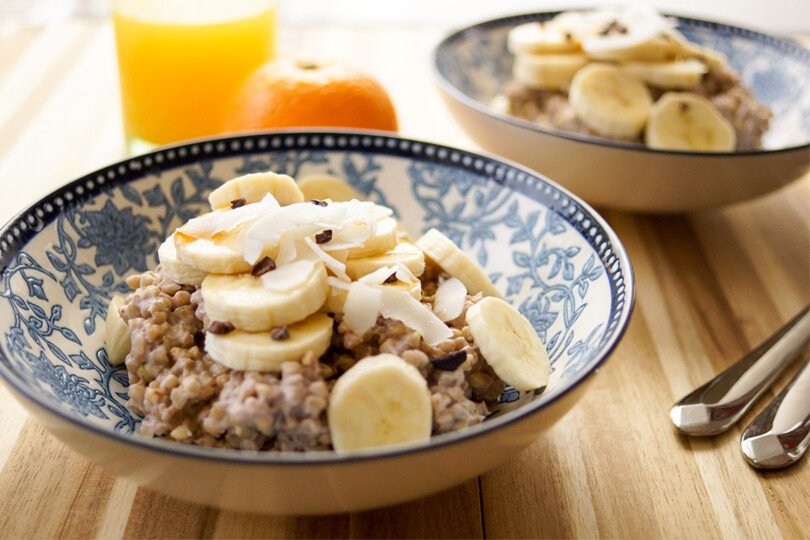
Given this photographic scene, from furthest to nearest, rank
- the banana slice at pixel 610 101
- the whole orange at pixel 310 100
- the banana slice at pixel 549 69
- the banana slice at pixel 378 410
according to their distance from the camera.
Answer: the banana slice at pixel 549 69
the banana slice at pixel 610 101
the whole orange at pixel 310 100
the banana slice at pixel 378 410

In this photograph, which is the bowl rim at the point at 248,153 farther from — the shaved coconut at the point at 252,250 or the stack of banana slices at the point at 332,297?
the shaved coconut at the point at 252,250

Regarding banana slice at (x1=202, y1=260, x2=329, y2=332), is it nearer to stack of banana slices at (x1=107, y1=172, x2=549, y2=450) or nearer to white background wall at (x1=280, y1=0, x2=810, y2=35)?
stack of banana slices at (x1=107, y1=172, x2=549, y2=450)

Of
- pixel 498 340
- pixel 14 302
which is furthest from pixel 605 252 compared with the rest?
pixel 14 302

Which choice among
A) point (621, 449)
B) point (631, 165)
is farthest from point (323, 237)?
point (631, 165)

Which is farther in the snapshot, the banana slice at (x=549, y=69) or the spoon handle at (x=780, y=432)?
the banana slice at (x=549, y=69)

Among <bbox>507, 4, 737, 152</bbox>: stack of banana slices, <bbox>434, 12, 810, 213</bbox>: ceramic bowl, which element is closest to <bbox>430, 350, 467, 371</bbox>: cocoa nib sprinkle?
<bbox>434, 12, 810, 213</bbox>: ceramic bowl

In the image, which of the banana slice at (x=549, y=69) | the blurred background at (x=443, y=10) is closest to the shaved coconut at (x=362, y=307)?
the banana slice at (x=549, y=69)

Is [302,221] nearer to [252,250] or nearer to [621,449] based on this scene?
[252,250]
